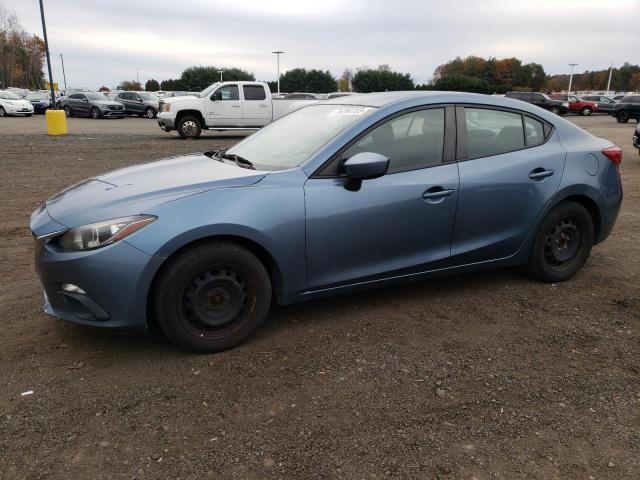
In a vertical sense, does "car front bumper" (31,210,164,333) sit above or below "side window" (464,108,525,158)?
below

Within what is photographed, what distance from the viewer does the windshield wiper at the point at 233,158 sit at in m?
3.61

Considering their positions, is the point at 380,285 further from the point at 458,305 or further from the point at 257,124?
the point at 257,124

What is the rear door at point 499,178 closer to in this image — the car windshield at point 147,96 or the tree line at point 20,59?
the car windshield at point 147,96

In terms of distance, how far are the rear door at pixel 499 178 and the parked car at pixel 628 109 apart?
2939cm

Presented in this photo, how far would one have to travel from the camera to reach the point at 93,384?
2.84 m

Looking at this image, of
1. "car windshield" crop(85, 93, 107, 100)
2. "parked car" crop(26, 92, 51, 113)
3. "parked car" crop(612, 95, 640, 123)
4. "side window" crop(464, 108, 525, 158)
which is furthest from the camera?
"parked car" crop(26, 92, 51, 113)

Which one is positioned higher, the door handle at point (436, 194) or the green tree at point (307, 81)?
the green tree at point (307, 81)

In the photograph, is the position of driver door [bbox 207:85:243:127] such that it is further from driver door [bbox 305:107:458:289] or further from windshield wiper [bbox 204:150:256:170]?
driver door [bbox 305:107:458:289]

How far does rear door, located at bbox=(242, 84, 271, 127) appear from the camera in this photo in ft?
60.0

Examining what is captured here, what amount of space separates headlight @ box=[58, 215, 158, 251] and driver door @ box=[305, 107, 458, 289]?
1.00 meters

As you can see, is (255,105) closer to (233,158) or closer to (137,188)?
(233,158)

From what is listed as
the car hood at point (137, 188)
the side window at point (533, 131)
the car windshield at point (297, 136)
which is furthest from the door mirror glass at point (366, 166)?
the side window at point (533, 131)

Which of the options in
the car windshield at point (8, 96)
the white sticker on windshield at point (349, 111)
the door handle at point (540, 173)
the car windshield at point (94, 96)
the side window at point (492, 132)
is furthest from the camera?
the car windshield at point (8, 96)

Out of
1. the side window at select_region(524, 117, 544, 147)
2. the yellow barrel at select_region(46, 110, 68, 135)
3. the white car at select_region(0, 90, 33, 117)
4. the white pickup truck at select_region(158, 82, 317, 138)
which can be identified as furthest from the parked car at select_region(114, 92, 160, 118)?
the side window at select_region(524, 117, 544, 147)
